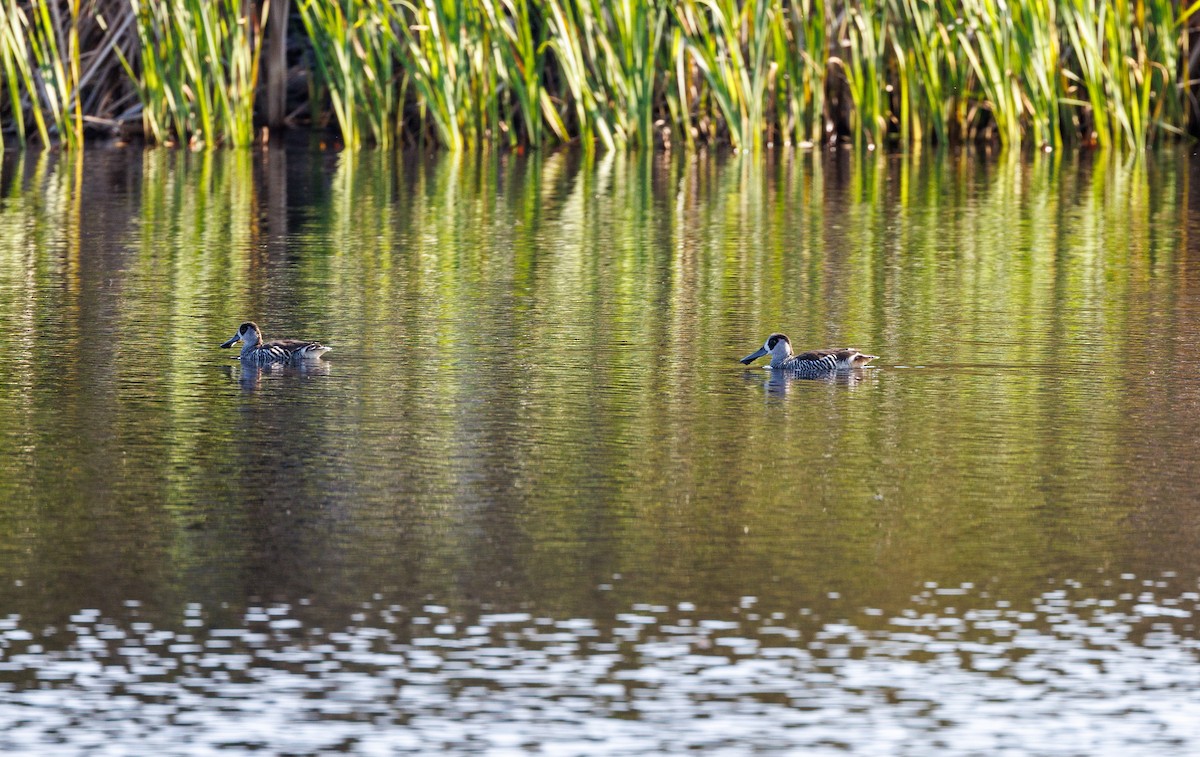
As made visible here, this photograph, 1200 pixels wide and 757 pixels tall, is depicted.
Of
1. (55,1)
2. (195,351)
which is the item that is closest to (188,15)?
(55,1)

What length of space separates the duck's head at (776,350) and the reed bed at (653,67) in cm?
1025

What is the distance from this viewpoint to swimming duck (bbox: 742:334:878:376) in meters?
8.55

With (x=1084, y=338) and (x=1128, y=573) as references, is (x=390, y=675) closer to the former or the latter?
(x=1128, y=573)

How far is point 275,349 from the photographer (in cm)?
868

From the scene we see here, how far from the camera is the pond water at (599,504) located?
15.2 ft

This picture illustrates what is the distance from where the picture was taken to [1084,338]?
9422mm

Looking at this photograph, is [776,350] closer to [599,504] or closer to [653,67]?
[599,504]

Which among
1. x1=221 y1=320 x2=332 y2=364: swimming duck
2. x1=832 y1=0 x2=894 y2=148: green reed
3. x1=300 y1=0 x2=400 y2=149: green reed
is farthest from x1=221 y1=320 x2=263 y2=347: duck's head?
x1=832 y1=0 x2=894 y2=148: green reed

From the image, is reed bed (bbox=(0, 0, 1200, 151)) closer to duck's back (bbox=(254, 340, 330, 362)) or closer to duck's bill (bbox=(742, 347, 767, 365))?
duck's back (bbox=(254, 340, 330, 362))

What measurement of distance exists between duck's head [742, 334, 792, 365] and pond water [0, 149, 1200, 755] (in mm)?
103

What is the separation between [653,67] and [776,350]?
1063 cm

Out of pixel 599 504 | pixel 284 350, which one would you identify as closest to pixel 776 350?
pixel 284 350

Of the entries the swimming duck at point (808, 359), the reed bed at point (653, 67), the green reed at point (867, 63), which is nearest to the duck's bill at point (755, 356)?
the swimming duck at point (808, 359)

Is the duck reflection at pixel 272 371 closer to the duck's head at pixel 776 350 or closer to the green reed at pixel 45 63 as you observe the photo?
the duck's head at pixel 776 350
